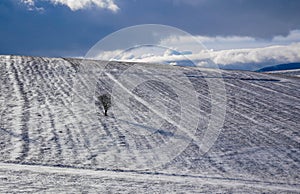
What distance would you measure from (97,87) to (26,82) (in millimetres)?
6678

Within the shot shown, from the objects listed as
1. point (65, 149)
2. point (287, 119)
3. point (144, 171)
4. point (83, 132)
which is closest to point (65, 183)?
point (144, 171)

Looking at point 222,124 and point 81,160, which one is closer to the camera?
point 81,160

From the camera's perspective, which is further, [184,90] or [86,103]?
[184,90]

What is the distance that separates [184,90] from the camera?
3847cm

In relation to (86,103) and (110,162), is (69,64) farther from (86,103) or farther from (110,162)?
(110,162)

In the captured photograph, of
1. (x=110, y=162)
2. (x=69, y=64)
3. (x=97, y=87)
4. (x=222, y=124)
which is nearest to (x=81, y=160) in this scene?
(x=110, y=162)

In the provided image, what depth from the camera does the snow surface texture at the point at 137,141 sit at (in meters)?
14.7

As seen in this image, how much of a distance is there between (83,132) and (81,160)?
4.75 metres

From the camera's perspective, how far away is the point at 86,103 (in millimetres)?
29656

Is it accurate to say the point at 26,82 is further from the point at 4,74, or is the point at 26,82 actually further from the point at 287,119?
the point at 287,119

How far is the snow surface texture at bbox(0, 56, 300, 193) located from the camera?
14.7 metres

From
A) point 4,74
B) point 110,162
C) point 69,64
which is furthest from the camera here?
point 69,64

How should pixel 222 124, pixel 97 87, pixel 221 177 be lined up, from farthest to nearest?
pixel 97 87 < pixel 222 124 < pixel 221 177

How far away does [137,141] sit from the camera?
21016 mm
